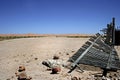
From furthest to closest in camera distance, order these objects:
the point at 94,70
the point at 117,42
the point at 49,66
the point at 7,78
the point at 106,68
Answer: the point at 117,42 → the point at 49,66 → the point at 94,70 → the point at 7,78 → the point at 106,68

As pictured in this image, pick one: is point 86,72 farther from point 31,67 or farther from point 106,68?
point 31,67

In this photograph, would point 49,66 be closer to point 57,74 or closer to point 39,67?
point 39,67

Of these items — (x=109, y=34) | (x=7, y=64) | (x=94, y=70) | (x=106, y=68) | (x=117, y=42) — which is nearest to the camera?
(x=106, y=68)

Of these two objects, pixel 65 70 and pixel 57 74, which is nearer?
pixel 57 74

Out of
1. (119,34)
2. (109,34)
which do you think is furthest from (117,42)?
(109,34)

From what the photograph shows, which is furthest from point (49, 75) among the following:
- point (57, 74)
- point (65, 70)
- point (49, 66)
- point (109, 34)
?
point (109, 34)

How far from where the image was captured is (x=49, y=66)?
359 inches

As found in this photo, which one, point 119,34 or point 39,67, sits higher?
point 119,34

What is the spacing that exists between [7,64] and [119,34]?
43.3 feet

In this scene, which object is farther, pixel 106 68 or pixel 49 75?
pixel 49 75

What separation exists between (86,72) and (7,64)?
4.40m

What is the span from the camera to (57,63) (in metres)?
9.24

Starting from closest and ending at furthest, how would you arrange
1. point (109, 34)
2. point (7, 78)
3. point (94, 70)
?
point (7, 78) < point (94, 70) < point (109, 34)

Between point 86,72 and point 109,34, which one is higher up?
point 109,34
